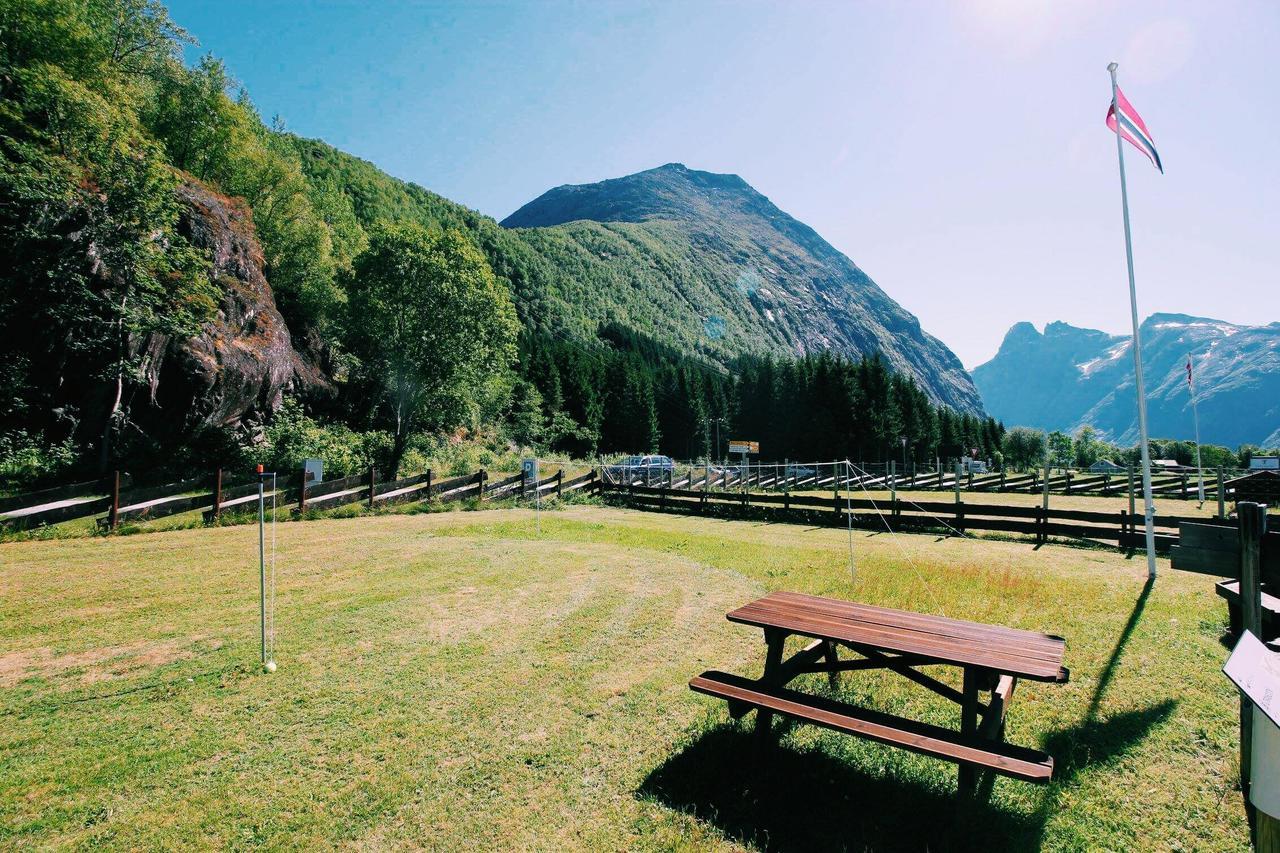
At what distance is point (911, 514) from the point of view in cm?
1783

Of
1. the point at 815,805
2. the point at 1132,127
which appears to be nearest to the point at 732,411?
the point at 1132,127

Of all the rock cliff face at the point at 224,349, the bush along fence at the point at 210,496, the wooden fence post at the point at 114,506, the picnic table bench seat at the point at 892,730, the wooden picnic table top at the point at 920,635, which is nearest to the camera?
the picnic table bench seat at the point at 892,730

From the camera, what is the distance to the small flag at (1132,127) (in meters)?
10.6

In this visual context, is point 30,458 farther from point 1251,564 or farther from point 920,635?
point 1251,564

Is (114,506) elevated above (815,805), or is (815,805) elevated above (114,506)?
(114,506)

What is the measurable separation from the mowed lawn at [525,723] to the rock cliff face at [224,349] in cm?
1288

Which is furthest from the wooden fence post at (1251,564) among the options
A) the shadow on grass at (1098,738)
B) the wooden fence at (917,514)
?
the wooden fence at (917,514)

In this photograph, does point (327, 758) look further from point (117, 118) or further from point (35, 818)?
point (117, 118)

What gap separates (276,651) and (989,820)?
23.3 feet

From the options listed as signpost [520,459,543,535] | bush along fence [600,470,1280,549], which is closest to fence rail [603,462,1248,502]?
bush along fence [600,470,1280,549]

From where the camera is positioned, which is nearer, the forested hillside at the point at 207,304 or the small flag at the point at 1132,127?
the small flag at the point at 1132,127

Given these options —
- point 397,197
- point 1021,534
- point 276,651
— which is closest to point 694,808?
point 276,651

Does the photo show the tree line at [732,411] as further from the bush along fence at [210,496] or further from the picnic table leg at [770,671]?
the picnic table leg at [770,671]

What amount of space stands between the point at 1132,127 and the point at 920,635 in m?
12.4
